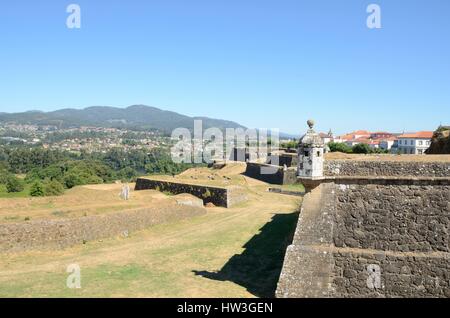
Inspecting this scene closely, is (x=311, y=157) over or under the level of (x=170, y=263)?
over

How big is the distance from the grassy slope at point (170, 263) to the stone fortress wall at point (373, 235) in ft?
8.43

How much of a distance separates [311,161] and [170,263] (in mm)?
8111

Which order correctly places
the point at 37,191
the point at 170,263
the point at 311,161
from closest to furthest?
the point at 311,161 < the point at 170,263 < the point at 37,191

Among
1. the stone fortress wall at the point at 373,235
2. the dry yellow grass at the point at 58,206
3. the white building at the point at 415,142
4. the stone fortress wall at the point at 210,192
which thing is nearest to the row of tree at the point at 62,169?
the stone fortress wall at the point at 210,192

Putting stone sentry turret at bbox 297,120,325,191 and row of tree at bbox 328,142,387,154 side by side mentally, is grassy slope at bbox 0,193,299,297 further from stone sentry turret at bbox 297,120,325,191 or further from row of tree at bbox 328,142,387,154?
row of tree at bbox 328,142,387,154

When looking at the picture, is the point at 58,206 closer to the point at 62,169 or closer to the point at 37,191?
the point at 37,191

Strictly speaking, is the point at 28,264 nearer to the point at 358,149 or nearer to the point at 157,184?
the point at 157,184

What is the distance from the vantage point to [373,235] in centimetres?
1199

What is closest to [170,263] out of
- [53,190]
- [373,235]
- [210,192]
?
[373,235]

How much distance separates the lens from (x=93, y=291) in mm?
13766

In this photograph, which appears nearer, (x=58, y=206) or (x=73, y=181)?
(x=58, y=206)

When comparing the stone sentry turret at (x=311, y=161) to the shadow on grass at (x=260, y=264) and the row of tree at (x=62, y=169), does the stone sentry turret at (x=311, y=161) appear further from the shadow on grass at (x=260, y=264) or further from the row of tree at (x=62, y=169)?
the row of tree at (x=62, y=169)

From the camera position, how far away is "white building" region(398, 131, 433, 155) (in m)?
89.1

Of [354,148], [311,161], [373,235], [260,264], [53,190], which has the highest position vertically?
[311,161]
